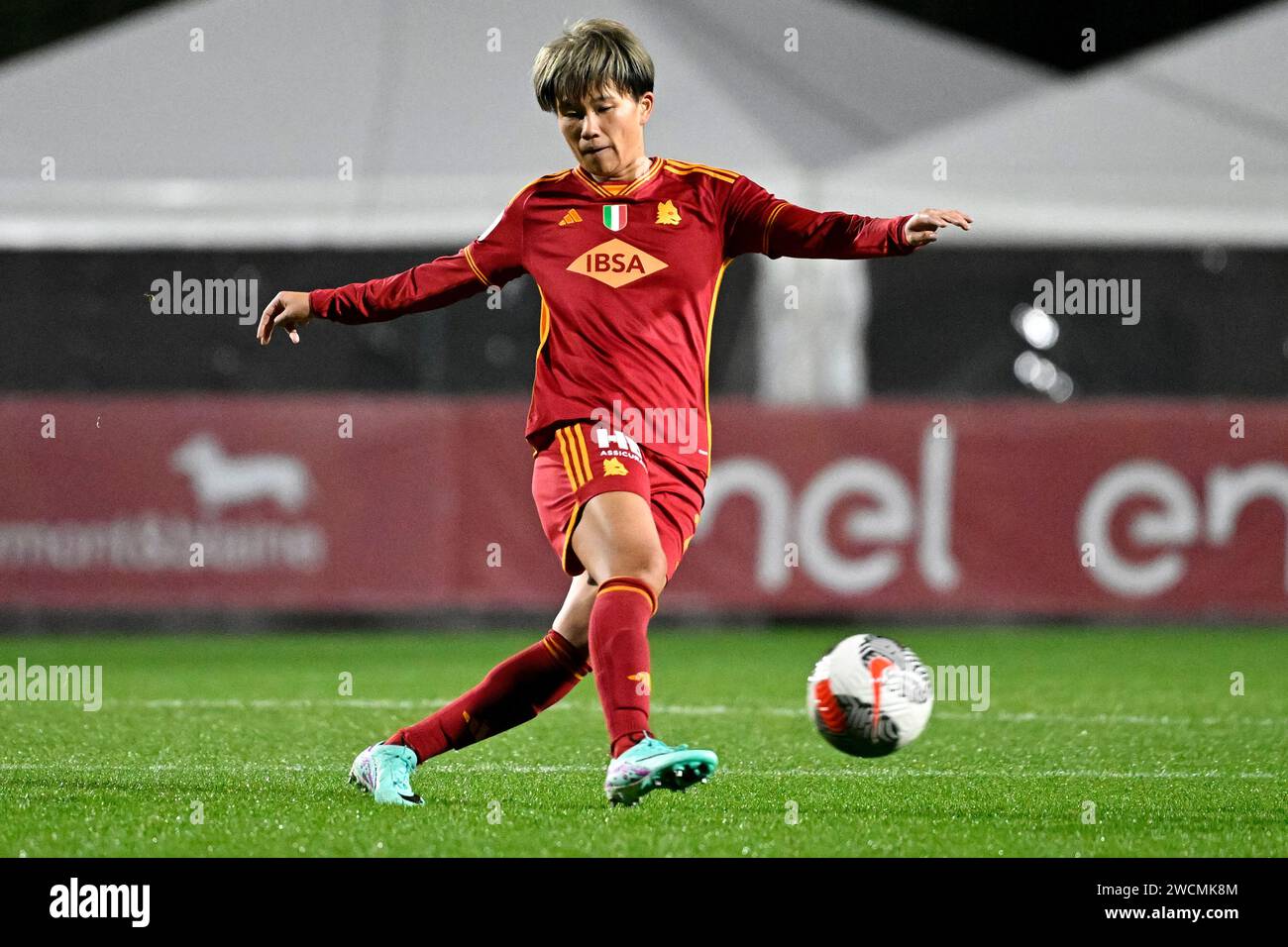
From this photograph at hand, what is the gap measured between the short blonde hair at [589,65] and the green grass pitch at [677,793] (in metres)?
1.80

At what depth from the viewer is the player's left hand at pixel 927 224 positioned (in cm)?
464

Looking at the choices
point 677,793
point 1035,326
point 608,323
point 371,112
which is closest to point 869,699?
point 677,793

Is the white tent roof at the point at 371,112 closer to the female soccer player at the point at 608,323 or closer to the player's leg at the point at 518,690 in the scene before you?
the female soccer player at the point at 608,323

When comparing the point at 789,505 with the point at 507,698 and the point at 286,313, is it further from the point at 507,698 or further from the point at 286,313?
the point at 286,313

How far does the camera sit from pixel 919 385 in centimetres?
1541

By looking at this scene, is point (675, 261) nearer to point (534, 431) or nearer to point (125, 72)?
point (534, 431)

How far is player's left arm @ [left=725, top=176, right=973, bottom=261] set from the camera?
4.71m

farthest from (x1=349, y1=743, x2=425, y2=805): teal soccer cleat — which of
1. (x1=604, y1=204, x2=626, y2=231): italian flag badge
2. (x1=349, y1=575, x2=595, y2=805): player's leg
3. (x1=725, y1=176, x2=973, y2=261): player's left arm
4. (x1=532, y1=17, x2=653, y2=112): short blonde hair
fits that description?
(x1=532, y1=17, x2=653, y2=112): short blonde hair

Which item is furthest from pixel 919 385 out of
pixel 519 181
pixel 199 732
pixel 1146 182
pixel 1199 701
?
pixel 199 732

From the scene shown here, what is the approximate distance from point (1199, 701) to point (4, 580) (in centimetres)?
678

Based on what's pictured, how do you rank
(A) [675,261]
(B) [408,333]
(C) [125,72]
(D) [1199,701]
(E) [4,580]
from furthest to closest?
(B) [408,333] → (C) [125,72] → (E) [4,580] → (D) [1199,701] → (A) [675,261]

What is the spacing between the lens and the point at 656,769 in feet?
14.2

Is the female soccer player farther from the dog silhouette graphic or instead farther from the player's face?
the dog silhouette graphic

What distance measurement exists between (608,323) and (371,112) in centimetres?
866
